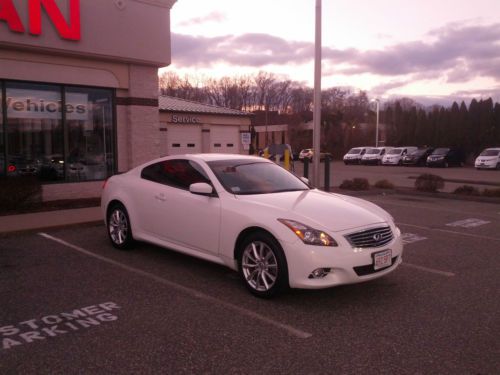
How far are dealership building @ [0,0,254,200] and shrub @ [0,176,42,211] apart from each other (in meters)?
0.96

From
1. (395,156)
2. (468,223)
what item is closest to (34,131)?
(468,223)

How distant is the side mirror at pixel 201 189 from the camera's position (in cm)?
568

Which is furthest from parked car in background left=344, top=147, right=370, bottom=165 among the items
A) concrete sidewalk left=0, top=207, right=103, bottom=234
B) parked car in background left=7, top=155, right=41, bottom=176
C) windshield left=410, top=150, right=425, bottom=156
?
concrete sidewalk left=0, top=207, right=103, bottom=234

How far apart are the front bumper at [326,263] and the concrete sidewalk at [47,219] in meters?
5.86

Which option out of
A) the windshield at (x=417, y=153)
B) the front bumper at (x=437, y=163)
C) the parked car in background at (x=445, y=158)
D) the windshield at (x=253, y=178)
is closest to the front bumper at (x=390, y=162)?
the windshield at (x=417, y=153)

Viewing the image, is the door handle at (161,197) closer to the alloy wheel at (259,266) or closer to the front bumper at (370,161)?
the alloy wheel at (259,266)

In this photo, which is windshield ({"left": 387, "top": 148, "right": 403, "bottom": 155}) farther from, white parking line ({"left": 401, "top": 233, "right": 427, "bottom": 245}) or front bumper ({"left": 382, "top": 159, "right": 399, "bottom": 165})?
white parking line ({"left": 401, "top": 233, "right": 427, "bottom": 245})

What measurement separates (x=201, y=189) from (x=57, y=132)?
8499 mm

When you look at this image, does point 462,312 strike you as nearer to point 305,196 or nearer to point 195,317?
point 305,196

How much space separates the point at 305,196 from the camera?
5.91m

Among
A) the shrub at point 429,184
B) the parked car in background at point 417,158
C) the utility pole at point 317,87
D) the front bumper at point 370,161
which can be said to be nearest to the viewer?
the utility pole at point 317,87

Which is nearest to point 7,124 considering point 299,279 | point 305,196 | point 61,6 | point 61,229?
point 61,6

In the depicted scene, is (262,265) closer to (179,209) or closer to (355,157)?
(179,209)

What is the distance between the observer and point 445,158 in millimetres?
37500
